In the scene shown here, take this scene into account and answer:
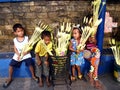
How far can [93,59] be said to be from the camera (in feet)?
15.6

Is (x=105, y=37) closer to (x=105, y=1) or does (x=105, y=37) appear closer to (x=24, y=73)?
(x=105, y=1)

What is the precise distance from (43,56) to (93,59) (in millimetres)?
1010

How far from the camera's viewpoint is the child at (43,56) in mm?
4730

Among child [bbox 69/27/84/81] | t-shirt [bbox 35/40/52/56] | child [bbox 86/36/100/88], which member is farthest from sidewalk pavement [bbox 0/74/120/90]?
t-shirt [bbox 35/40/52/56]

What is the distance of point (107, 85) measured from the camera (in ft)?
16.1

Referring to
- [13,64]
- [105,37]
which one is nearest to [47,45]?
[13,64]

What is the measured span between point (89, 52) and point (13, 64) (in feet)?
5.20

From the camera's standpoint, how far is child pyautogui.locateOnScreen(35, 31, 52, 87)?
473cm

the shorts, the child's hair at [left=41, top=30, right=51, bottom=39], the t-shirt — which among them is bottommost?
the shorts

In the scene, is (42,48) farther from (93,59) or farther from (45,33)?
(93,59)

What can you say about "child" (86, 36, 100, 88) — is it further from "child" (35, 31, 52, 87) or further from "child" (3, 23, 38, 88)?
"child" (3, 23, 38, 88)

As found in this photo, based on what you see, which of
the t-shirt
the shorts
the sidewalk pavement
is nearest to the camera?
the t-shirt

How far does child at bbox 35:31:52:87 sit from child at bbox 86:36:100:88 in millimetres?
834

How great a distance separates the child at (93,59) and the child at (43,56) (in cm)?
83
